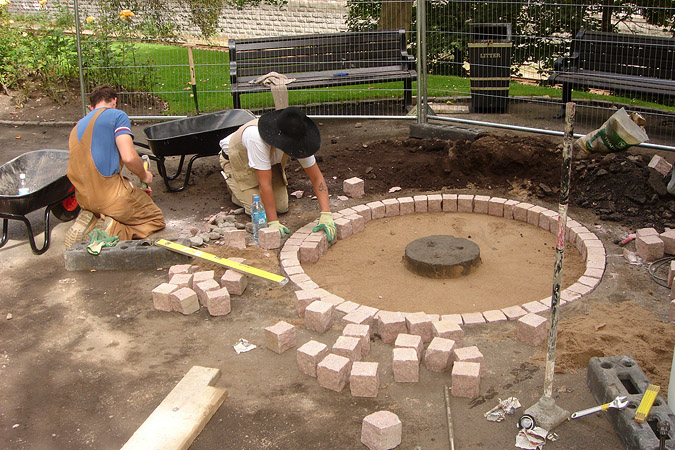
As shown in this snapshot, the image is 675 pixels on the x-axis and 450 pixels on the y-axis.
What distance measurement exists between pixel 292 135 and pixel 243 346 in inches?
87.5

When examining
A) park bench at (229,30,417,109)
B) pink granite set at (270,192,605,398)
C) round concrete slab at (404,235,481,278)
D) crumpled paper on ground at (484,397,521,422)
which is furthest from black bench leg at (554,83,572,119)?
crumpled paper on ground at (484,397,521,422)

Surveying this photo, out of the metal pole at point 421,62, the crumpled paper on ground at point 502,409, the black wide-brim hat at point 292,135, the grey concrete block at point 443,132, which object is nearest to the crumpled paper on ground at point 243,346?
the crumpled paper on ground at point 502,409

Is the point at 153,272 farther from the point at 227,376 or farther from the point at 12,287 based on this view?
the point at 227,376

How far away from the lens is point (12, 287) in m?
6.14

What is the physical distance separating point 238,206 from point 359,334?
3.20m

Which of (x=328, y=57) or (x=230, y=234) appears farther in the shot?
(x=328, y=57)

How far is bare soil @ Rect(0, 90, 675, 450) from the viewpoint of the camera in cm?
416

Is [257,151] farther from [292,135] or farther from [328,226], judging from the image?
[328,226]

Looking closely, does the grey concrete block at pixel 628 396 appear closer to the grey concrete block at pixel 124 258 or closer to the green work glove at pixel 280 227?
the green work glove at pixel 280 227

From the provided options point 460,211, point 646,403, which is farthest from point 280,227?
point 646,403

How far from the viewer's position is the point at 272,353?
4.95 m

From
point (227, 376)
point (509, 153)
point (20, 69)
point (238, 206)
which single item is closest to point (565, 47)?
point (509, 153)

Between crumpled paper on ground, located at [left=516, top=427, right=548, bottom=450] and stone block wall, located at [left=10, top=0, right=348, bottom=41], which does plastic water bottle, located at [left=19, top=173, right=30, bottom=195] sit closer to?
crumpled paper on ground, located at [left=516, top=427, right=548, bottom=450]

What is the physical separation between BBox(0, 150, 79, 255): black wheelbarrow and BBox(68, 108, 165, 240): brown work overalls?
0.32 m
